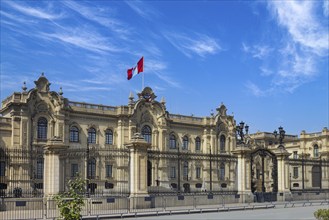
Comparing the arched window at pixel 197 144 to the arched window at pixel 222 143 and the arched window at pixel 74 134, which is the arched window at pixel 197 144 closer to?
the arched window at pixel 222 143

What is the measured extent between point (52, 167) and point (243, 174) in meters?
14.2

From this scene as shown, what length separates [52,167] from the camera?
86.2 ft

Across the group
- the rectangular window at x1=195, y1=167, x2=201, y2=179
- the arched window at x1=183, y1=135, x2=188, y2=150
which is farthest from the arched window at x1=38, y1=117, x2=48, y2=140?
the rectangular window at x1=195, y1=167, x2=201, y2=179

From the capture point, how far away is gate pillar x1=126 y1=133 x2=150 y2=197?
1088 inches

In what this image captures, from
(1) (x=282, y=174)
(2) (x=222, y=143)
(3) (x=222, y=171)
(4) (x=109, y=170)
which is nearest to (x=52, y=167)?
(1) (x=282, y=174)

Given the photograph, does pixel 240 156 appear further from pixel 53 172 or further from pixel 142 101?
pixel 142 101

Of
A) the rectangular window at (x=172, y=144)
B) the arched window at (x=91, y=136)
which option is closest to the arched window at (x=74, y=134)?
the arched window at (x=91, y=136)

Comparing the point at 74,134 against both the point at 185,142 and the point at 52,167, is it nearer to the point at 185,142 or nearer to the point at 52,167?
the point at 185,142

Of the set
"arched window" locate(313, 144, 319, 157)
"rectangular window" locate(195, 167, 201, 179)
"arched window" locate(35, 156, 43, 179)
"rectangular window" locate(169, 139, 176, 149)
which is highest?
"rectangular window" locate(169, 139, 176, 149)

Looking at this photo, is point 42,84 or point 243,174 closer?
point 243,174

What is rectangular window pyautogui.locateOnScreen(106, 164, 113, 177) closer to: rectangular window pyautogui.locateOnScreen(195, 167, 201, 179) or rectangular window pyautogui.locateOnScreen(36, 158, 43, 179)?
rectangular window pyautogui.locateOnScreen(36, 158, 43, 179)

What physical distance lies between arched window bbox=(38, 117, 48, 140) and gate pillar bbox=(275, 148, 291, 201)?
86.9ft

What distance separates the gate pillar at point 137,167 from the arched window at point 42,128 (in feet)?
87.7

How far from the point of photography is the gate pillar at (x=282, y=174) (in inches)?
1449
